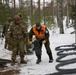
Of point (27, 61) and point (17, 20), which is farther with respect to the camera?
point (27, 61)

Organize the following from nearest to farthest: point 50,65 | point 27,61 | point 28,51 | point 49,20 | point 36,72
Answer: point 36,72
point 50,65
point 27,61
point 28,51
point 49,20

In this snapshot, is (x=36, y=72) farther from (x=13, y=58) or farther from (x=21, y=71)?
(x=13, y=58)

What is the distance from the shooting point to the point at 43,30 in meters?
8.08

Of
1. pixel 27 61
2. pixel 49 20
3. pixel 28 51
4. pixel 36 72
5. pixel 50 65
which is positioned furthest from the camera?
pixel 49 20

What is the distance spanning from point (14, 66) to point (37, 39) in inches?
43.4

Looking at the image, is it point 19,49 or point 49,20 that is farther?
point 49,20

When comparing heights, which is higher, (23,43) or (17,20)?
(17,20)

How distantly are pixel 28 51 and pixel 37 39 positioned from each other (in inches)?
98.2

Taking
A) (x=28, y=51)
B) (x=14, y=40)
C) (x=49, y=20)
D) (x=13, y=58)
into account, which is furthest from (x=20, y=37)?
(x=49, y=20)

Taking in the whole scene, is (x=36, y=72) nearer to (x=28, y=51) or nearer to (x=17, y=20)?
(x=17, y=20)

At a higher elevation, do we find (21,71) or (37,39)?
(37,39)

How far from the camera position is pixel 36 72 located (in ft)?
23.3

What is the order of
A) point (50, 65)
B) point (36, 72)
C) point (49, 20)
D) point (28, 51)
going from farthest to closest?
point (49, 20) < point (28, 51) < point (50, 65) < point (36, 72)

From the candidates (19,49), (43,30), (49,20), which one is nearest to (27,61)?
(19,49)
